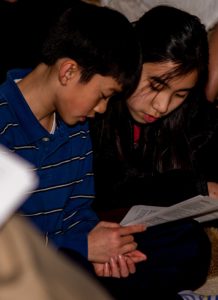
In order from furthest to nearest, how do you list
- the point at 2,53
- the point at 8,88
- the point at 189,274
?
the point at 2,53 → the point at 189,274 → the point at 8,88

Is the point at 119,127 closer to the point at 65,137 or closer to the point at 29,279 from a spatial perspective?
the point at 65,137

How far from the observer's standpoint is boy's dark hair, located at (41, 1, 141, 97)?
1.16 m

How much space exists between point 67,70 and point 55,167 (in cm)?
22

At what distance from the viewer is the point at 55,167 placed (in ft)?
4.01

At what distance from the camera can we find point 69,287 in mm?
333

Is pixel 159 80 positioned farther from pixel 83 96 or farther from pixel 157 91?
pixel 83 96

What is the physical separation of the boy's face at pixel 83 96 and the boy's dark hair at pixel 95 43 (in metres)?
0.01

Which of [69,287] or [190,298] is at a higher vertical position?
[69,287]

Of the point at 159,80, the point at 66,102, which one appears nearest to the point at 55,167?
the point at 66,102

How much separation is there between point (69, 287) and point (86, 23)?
92 centimetres

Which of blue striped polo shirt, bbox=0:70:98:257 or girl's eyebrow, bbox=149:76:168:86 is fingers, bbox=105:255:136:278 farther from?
girl's eyebrow, bbox=149:76:168:86

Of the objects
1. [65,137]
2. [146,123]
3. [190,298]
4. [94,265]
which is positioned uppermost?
[65,137]

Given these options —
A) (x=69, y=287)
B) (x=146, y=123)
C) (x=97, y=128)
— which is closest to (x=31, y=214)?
(x=97, y=128)

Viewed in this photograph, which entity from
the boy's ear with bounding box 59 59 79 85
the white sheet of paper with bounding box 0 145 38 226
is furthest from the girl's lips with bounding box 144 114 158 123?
the white sheet of paper with bounding box 0 145 38 226
